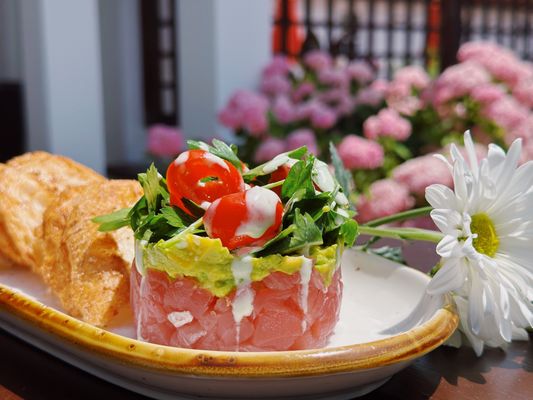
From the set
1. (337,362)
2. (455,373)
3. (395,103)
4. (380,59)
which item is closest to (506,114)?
(395,103)

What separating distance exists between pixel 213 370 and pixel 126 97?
4556mm

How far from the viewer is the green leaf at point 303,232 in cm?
78

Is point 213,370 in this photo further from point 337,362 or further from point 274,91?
point 274,91

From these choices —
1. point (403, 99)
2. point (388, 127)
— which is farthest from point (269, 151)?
point (403, 99)

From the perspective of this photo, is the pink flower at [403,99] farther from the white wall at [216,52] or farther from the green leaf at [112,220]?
the green leaf at [112,220]

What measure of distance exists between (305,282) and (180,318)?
13cm

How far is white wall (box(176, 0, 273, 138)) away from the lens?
13.0ft

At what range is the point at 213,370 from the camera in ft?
2.35

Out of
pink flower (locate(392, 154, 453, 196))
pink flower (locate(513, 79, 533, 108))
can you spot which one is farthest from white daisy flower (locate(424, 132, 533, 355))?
pink flower (locate(513, 79, 533, 108))

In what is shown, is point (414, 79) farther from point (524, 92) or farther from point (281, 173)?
point (281, 173)

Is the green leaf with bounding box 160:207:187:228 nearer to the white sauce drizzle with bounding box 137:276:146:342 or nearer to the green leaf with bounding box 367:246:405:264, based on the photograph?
the white sauce drizzle with bounding box 137:276:146:342

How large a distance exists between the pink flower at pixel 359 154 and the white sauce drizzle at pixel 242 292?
1.79m

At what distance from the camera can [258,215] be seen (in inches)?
30.3

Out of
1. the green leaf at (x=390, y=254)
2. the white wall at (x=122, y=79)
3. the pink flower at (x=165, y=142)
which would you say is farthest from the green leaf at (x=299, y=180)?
the white wall at (x=122, y=79)
